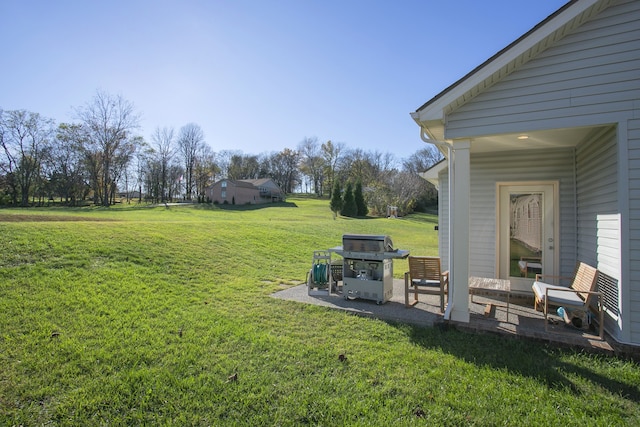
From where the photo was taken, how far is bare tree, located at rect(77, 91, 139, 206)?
34250 mm

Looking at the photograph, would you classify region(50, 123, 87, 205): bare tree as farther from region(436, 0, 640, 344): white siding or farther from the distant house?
region(436, 0, 640, 344): white siding

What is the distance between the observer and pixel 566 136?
5.12 meters

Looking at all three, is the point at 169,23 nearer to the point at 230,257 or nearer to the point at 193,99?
the point at 193,99

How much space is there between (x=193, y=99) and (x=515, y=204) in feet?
28.9

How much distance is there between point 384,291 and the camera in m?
5.91

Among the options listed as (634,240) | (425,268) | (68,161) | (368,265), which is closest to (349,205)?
(368,265)

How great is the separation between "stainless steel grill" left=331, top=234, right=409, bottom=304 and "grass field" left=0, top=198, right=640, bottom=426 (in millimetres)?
854

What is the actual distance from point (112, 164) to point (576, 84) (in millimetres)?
42694

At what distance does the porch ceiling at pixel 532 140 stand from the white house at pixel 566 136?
0.02 m

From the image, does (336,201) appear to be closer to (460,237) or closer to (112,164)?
(112,164)

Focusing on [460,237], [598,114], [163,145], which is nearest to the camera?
[598,114]

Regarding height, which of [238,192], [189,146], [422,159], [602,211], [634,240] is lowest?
[634,240]

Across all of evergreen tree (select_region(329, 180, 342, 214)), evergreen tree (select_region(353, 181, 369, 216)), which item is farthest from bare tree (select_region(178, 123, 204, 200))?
evergreen tree (select_region(353, 181, 369, 216))

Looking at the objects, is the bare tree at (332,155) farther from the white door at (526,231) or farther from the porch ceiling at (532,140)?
the porch ceiling at (532,140)
